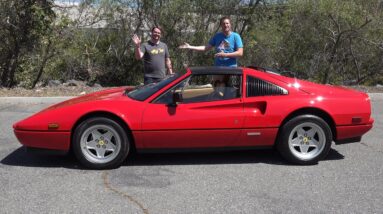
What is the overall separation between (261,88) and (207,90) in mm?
635

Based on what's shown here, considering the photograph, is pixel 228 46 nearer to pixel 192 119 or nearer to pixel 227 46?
pixel 227 46

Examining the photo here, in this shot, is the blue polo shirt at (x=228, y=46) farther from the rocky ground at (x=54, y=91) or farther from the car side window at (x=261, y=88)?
the rocky ground at (x=54, y=91)

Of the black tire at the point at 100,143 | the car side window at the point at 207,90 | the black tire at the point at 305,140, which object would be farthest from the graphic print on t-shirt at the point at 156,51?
the black tire at the point at 305,140

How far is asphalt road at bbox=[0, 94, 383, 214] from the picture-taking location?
4.23 m

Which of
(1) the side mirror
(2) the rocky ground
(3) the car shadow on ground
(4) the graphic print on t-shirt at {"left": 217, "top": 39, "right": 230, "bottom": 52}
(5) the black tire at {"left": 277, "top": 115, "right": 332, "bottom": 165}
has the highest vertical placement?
(4) the graphic print on t-shirt at {"left": 217, "top": 39, "right": 230, "bottom": 52}

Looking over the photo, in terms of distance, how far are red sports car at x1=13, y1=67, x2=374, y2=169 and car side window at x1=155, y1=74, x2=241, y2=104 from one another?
0.04ft

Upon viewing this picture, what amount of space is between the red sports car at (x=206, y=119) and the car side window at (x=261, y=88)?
1 centimetres

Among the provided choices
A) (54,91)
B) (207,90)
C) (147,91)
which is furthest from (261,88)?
(54,91)

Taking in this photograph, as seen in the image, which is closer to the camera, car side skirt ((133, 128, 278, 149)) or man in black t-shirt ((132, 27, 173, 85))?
car side skirt ((133, 128, 278, 149))

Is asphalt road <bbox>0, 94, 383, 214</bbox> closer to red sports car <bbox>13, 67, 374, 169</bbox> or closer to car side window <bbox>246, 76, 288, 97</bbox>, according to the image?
red sports car <bbox>13, 67, 374, 169</bbox>

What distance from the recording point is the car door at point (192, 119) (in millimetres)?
5242

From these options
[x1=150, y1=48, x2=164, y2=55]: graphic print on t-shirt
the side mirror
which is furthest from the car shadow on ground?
[x1=150, y1=48, x2=164, y2=55]: graphic print on t-shirt

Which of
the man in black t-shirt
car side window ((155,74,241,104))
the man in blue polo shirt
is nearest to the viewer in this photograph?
car side window ((155,74,241,104))

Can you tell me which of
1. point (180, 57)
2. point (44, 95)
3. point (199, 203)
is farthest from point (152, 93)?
point (180, 57)
